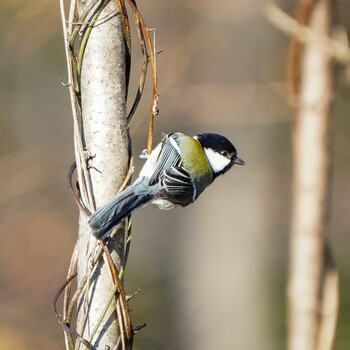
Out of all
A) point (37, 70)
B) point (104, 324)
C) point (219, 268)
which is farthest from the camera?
point (37, 70)

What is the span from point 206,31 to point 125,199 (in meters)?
3.86

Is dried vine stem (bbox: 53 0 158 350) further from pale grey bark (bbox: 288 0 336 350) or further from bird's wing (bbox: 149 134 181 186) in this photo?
pale grey bark (bbox: 288 0 336 350)

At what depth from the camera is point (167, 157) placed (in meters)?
2.16

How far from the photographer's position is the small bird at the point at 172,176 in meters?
1.57

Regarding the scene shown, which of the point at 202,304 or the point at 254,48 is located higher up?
the point at 254,48

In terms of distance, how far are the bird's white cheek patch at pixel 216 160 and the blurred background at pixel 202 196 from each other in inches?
86.1

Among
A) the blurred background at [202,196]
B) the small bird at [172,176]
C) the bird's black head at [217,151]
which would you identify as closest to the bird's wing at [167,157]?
the small bird at [172,176]

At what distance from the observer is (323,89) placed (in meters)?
2.09

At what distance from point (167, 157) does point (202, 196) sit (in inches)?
144

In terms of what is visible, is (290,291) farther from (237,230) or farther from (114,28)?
(237,230)

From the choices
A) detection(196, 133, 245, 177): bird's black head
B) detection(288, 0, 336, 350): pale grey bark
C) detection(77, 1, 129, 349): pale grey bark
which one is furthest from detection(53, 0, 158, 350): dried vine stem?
detection(196, 133, 245, 177): bird's black head

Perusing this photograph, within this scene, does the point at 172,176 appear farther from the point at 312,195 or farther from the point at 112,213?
the point at 112,213

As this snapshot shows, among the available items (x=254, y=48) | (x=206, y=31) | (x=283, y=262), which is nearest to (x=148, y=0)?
(x=206, y=31)

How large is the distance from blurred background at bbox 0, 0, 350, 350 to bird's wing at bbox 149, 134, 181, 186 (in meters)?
2.43
